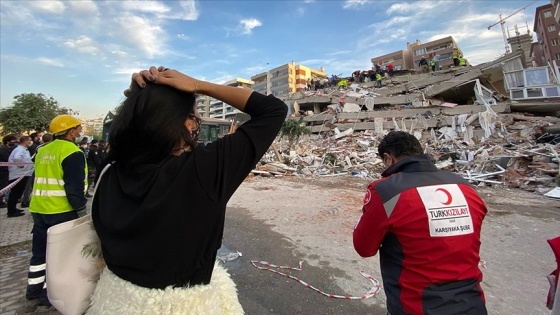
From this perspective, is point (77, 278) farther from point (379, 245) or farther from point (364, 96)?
point (364, 96)

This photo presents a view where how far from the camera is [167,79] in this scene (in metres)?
0.92

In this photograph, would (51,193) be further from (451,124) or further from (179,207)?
(451,124)

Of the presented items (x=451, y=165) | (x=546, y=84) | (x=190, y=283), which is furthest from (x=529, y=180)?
(x=546, y=84)

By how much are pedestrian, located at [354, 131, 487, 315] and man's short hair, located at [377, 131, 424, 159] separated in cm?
21

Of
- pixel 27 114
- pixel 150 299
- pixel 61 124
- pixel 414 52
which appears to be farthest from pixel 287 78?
pixel 150 299

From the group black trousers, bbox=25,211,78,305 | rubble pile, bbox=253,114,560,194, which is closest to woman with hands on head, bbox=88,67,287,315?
black trousers, bbox=25,211,78,305

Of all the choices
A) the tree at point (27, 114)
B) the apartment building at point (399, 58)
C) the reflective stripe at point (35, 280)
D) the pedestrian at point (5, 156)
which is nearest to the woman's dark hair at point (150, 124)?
the reflective stripe at point (35, 280)

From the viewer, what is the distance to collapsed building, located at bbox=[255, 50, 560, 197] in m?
10.5

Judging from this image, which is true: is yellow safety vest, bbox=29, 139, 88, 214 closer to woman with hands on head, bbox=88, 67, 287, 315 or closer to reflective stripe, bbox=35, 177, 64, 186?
reflective stripe, bbox=35, 177, 64, 186

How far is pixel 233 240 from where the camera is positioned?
481 centimetres

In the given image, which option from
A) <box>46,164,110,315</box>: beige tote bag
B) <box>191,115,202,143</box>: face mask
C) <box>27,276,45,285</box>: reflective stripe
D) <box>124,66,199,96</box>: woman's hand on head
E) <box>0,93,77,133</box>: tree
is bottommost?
<box>27,276,45,285</box>: reflective stripe

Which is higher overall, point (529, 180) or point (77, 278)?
point (77, 278)

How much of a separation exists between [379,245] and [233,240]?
11.9ft

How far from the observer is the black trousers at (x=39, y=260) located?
2.89 metres
